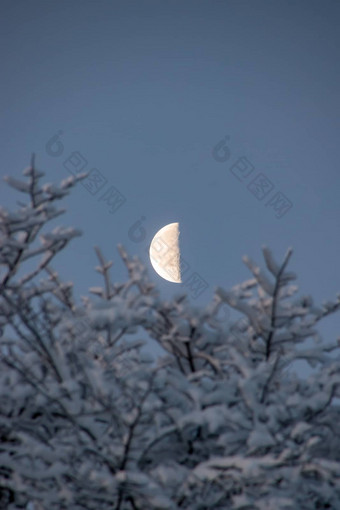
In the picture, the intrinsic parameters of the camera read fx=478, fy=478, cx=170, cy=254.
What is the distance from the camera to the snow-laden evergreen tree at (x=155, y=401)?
109 inches

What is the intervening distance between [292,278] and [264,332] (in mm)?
648

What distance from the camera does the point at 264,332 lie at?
143 inches

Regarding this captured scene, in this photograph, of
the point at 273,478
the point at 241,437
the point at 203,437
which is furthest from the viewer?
the point at 203,437

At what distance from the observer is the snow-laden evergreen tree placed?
Answer: 2.77 m

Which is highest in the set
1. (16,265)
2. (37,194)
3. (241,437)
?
(37,194)

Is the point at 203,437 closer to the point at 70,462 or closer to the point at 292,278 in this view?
the point at 70,462

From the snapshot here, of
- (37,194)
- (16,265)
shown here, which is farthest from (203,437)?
(37,194)

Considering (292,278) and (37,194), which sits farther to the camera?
(37,194)

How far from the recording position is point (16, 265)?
13.6 feet

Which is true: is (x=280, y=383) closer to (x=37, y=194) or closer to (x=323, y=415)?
(x=323, y=415)

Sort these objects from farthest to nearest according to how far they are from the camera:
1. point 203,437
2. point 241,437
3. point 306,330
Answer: point 306,330, point 203,437, point 241,437

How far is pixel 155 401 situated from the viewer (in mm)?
2887

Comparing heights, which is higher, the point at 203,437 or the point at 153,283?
the point at 153,283

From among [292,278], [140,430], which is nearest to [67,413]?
[140,430]
